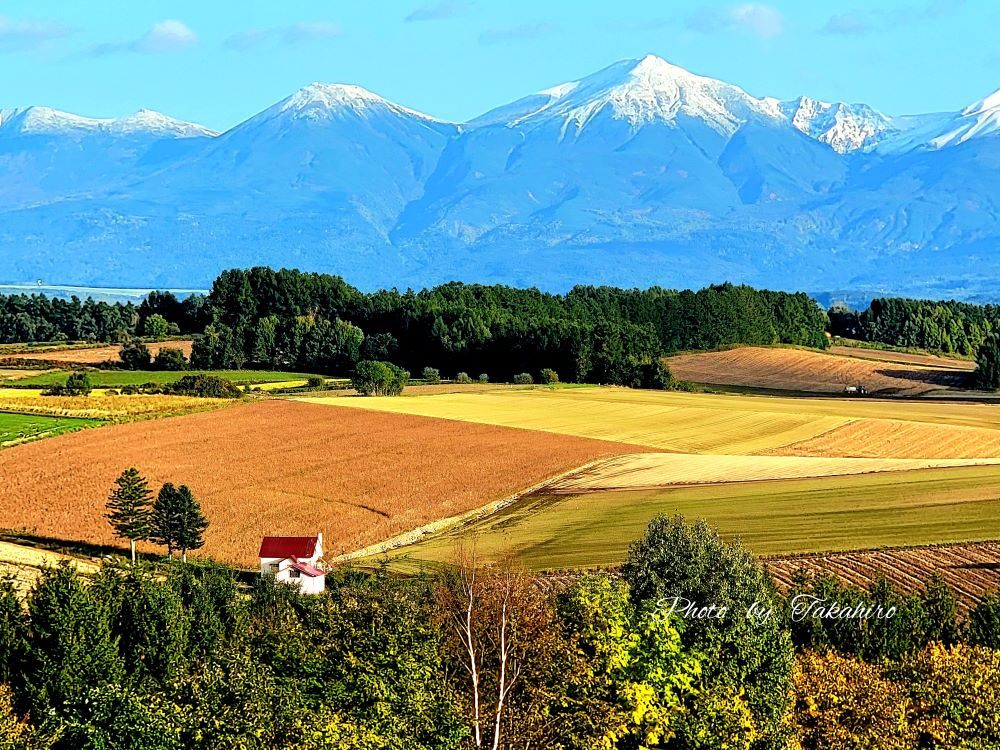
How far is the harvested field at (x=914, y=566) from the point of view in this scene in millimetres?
41444

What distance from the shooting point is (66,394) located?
92.6m

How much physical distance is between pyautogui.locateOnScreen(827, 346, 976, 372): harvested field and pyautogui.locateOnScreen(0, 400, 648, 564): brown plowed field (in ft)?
253

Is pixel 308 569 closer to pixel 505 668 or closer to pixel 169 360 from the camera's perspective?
pixel 505 668

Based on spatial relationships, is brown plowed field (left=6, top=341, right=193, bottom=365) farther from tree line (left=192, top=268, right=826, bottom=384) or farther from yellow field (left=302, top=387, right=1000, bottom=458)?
yellow field (left=302, top=387, right=1000, bottom=458)

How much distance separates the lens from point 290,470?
221 feet

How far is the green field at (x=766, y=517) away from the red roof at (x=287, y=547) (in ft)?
10.6

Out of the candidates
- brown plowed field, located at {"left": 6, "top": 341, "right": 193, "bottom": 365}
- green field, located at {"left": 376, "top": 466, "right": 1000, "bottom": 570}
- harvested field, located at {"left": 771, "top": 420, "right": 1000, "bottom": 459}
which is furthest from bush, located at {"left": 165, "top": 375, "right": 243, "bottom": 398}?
harvested field, located at {"left": 771, "top": 420, "right": 1000, "bottom": 459}

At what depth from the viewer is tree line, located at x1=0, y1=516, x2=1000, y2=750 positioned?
88.5ft

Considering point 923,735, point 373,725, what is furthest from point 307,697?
point 923,735

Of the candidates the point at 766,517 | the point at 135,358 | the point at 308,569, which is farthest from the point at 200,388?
the point at 766,517

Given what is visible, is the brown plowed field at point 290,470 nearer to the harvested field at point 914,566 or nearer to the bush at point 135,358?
the harvested field at point 914,566

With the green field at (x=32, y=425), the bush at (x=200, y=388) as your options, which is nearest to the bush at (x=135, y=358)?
the bush at (x=200, y=388)

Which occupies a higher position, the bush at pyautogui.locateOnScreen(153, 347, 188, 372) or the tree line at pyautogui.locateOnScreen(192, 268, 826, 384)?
the tree line at pyautogui.locateOnScreen(192, 268, 826, 384)

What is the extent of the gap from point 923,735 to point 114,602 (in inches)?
806
